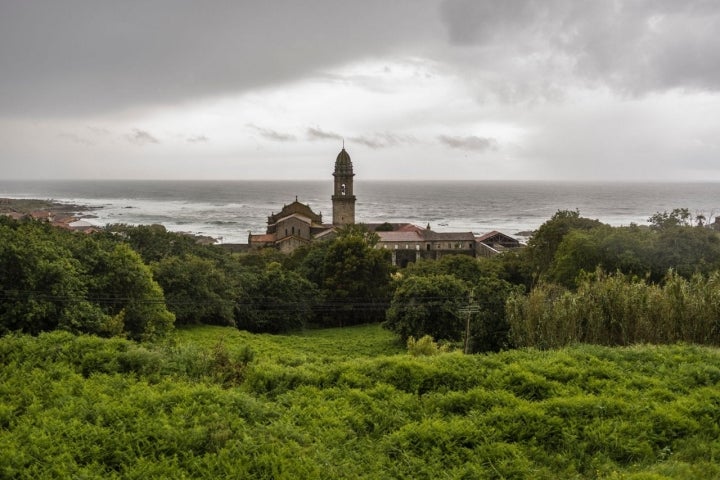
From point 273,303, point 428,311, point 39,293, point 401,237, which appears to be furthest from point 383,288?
point 401,237

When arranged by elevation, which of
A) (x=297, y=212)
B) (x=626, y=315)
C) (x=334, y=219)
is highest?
(x=297, y=212)

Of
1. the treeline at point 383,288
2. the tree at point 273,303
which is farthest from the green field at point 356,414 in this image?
the tree at point 273,303

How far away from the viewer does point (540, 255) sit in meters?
34.4

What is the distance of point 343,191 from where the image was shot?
61.8 m

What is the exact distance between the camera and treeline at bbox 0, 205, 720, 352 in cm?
1436

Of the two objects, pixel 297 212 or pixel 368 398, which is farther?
pixel 297 212

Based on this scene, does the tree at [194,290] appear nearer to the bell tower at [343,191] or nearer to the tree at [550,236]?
the tree at [550,236]

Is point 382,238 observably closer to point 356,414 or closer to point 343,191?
point 343,191

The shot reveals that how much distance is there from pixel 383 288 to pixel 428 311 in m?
10.1

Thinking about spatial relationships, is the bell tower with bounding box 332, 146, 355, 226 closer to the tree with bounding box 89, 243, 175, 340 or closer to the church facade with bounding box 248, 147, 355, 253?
the church facade with bounding box 248, 147, 355, 253

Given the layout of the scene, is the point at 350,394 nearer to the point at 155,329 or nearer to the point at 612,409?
the point at 612,409

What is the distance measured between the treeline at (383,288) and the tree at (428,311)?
0.06 m

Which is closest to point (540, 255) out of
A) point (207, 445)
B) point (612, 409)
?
point (612, 409)

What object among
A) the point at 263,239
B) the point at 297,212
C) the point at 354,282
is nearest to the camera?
the point at 354,282
